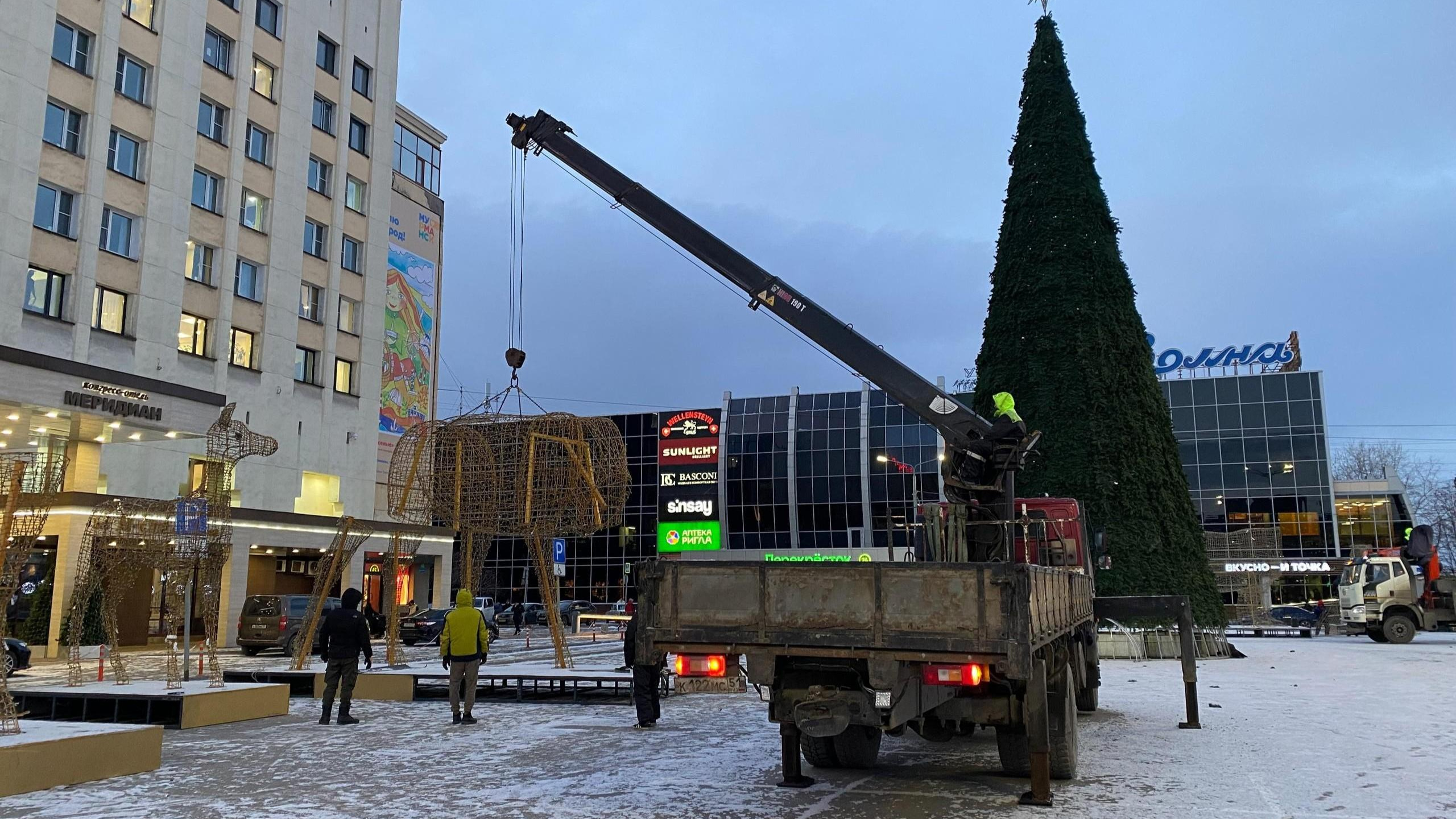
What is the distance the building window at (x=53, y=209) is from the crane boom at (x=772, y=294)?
703 inches

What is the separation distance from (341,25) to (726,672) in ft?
133

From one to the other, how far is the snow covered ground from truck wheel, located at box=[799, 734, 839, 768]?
0.15m

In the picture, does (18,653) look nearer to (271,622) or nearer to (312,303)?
(271,622)

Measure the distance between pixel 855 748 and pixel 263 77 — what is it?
120 feet

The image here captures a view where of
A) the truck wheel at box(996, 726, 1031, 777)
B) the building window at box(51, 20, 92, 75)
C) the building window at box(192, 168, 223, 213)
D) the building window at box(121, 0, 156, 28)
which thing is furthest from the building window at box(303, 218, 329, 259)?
the truck wheel at box(996, 726, 1031, 777)

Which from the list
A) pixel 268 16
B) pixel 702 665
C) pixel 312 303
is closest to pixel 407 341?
pixel 312 303

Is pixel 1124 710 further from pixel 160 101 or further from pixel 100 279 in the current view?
pixel 160 101

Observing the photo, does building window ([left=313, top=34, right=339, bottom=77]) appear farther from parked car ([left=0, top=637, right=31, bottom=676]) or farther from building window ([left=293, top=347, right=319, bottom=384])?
parked car ([left=0, top=637, right=31, bottom=676])

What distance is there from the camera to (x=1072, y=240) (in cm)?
2647

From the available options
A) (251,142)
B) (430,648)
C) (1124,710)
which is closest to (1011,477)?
(1124,710)

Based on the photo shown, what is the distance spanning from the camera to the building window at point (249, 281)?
117 ft

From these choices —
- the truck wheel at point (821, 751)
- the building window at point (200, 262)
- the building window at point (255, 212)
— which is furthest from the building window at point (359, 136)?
the truck wheel at point (821, 751)

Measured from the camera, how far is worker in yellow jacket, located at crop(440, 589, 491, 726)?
13.4 metres

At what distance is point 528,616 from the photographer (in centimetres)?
4869
